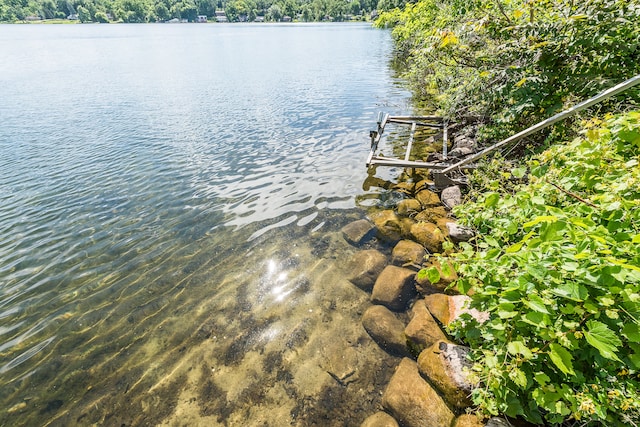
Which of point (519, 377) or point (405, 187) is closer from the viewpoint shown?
point (519, 377)

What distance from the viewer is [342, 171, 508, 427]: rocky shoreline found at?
3.93m

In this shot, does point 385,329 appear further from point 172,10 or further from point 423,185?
point 172,10

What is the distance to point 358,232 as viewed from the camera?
309 inches

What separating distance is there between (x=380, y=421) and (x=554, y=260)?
3125 mm

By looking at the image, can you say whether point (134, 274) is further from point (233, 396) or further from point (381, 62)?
point (381, 62)

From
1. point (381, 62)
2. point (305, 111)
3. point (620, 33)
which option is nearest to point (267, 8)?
point (381, 62)

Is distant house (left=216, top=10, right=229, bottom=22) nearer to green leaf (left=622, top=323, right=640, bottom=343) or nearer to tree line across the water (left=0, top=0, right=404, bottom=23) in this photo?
tree line across the water (left=0, top=0, right=404, bottom=23)

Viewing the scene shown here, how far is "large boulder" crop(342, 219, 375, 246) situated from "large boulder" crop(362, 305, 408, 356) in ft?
7.46

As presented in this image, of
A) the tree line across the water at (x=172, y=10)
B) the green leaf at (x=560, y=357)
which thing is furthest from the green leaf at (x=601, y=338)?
the tree line across the water at (x=172, y=10)

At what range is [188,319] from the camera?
588 centimetres

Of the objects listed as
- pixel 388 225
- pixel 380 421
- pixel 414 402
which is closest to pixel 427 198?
pixel 388 225

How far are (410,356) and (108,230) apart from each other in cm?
850

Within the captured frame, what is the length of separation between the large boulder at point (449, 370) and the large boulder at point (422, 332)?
299 mm

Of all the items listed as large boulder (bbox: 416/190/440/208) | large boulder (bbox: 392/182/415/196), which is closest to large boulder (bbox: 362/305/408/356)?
large boulder (bbox: 416/190/440/208)
